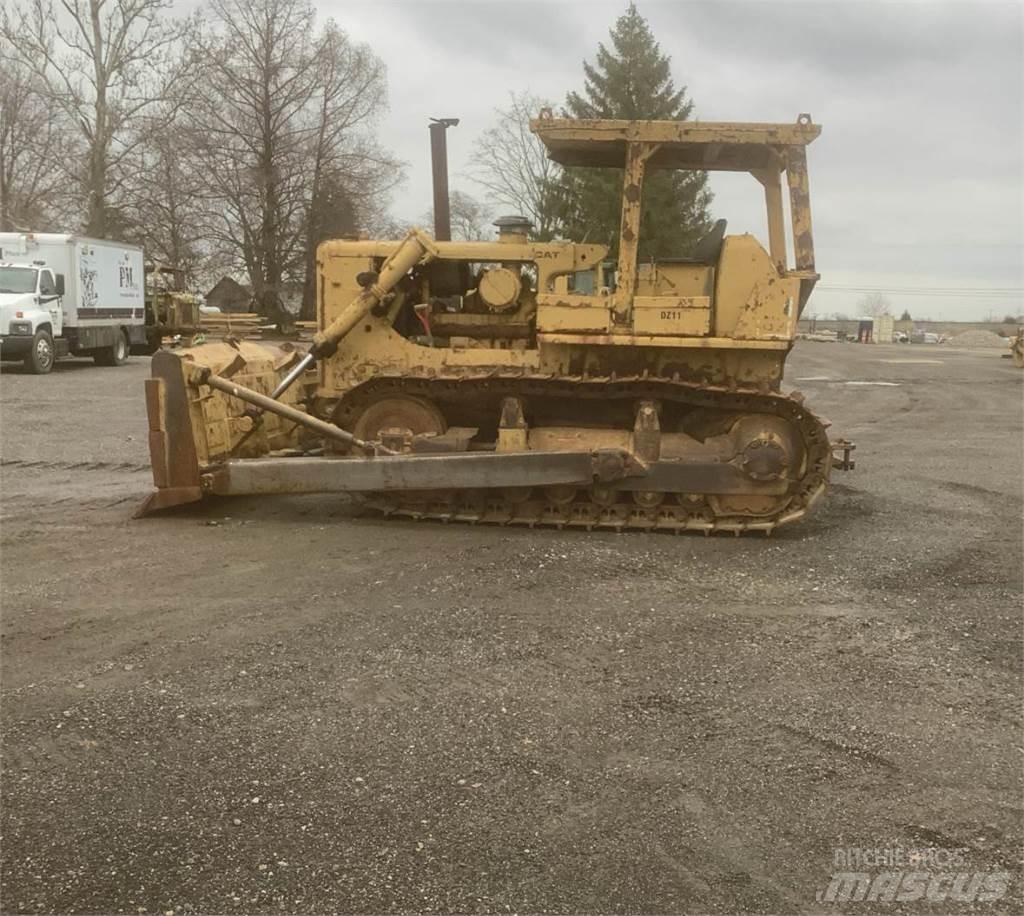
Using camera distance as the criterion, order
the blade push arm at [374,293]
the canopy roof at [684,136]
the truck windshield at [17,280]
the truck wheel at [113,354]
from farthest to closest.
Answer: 1. the truck wheel at [113,354]
2. the truck windshield at [17,280]
3. the blade push arm at [374,293]
4. the canopy roof at [684,136]

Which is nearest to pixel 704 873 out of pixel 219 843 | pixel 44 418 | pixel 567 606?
pixel 219 843

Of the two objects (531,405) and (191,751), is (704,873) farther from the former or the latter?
(531,405)

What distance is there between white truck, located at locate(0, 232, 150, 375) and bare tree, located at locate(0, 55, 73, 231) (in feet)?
57.9

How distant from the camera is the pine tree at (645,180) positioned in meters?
9.58

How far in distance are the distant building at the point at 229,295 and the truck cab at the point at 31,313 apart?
24449 mm

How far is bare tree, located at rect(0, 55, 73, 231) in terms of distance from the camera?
4069 centimetres

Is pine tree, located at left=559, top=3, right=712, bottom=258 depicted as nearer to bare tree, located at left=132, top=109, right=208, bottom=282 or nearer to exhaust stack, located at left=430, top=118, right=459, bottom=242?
exhaust stack, located at left=430, top=118, right=459, bottom=242

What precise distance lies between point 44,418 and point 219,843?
12458 millimetres

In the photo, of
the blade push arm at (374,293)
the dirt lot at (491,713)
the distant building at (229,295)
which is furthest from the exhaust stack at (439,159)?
the distant building at (229,295)

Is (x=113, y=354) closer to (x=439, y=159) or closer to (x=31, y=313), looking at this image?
(x=31, y=313)

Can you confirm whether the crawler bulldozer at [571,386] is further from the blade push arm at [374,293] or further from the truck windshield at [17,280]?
the truck windshield at [17,280]

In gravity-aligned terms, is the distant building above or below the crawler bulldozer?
above

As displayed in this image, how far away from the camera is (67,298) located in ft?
75.7

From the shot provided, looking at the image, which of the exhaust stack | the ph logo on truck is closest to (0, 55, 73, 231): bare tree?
the ph logo on truck
